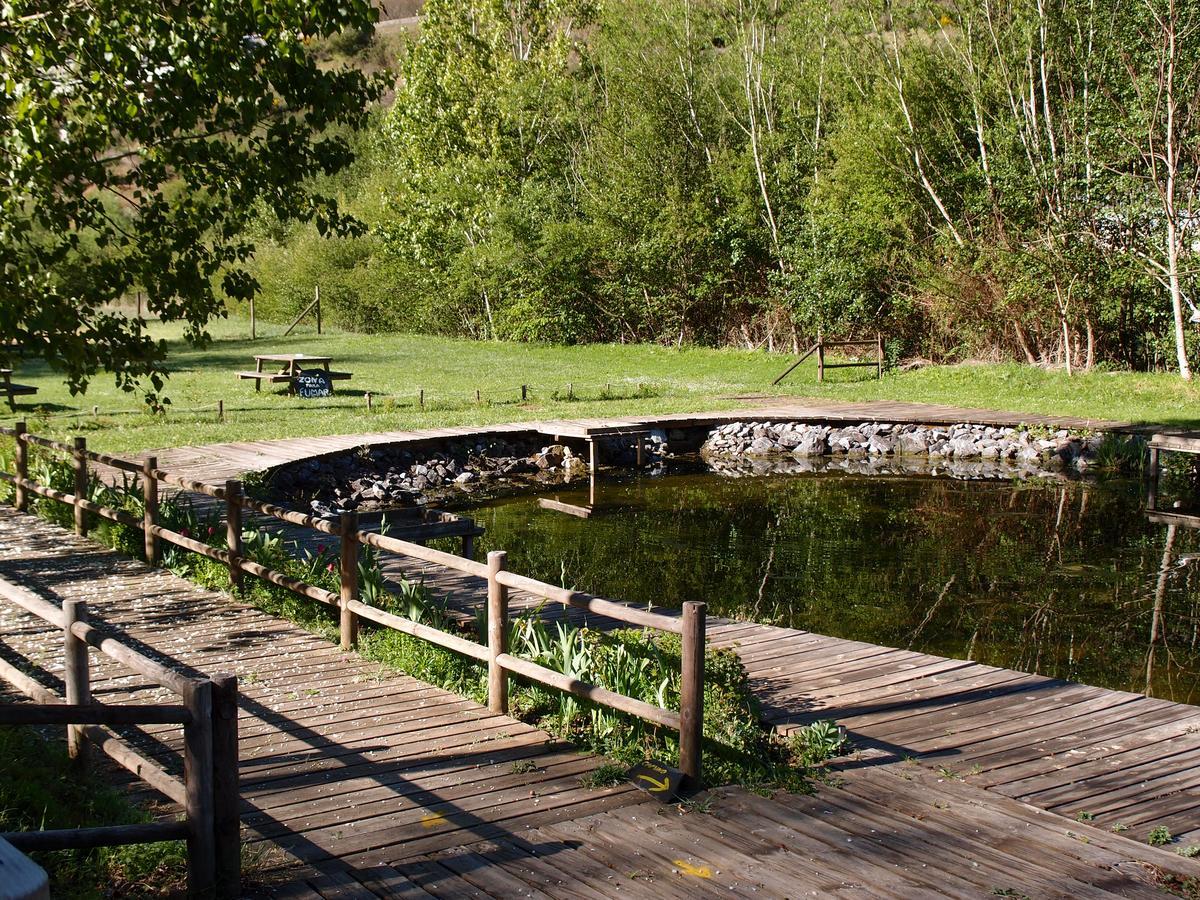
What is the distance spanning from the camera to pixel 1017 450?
2062cm

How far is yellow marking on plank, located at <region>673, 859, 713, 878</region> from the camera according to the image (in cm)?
480

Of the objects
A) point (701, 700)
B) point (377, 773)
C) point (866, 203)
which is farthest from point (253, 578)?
point (866, 203)

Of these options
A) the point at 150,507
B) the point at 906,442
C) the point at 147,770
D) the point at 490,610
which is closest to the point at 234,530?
the point at 150,507

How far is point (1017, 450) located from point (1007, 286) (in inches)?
309

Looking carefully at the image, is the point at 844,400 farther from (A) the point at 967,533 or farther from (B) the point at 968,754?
(B) the point at 968,754

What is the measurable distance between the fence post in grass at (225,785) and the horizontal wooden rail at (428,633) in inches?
99.8

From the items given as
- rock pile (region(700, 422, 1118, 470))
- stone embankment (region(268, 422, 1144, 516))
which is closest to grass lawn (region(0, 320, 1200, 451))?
stone embankment (region(268, 422, 1144, 516))

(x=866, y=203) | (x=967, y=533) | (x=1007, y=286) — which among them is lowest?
(x=967, y=533)

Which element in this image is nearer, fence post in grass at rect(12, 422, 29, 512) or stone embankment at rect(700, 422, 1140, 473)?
fence post in grass at rect(12, 422, 29, 512)

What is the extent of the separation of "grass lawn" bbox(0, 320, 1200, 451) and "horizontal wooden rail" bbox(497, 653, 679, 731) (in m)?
12.9

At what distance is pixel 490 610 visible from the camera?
675cm

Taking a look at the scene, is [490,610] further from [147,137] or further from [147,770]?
[147,137]

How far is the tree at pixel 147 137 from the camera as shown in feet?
28.3

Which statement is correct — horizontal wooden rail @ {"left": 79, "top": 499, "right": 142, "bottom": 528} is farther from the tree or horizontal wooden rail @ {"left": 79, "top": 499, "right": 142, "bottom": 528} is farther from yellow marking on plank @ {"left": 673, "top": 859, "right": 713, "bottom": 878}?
yellow marking on plank @ {"left": 673, "top": 859, "right": 713, "bottom": 878}
